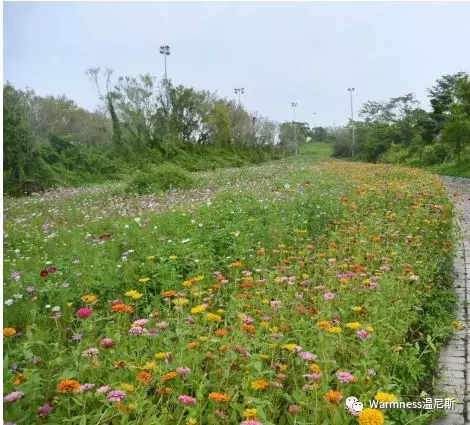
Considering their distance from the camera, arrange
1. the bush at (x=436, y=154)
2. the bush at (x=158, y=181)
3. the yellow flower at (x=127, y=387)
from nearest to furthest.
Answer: the yellow flower at (x=127, y=387), the bush at (x=158, y=181), the bush at (x=436, y=154)

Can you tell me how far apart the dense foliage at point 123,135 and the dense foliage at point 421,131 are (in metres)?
Answer: 8.41

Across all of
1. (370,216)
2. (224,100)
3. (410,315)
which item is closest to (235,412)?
(410,315)

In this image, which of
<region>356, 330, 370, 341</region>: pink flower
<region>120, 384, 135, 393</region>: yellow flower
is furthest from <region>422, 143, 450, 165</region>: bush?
<region>120, 384, 135, 393</region>: yellow flower

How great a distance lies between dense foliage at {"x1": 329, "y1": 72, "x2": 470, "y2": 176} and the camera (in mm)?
21344

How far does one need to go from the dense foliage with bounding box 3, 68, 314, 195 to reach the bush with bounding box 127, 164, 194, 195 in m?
3.03

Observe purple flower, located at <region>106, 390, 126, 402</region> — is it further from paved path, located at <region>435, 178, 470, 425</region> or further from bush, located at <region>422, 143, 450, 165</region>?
bush, located at <region>422, 143, 450, 165</region>

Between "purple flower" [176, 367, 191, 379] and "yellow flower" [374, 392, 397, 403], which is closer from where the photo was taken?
"yellow flower" [374, 392, 397, 403]

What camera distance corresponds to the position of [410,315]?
3053mm

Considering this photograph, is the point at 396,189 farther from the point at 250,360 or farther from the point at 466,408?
the point at 250,360

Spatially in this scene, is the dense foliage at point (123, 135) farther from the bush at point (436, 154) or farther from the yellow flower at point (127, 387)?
the bush at point (436, 154)

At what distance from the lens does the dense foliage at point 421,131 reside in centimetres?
2134

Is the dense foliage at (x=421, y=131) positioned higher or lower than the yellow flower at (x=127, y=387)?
higher

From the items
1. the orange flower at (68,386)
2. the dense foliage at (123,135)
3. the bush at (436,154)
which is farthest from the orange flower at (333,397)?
the bush at (436,154)

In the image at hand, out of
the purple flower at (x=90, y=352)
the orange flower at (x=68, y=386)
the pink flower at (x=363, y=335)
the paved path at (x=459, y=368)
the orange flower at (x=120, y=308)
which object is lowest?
the paved path at (x=459, y=368)
